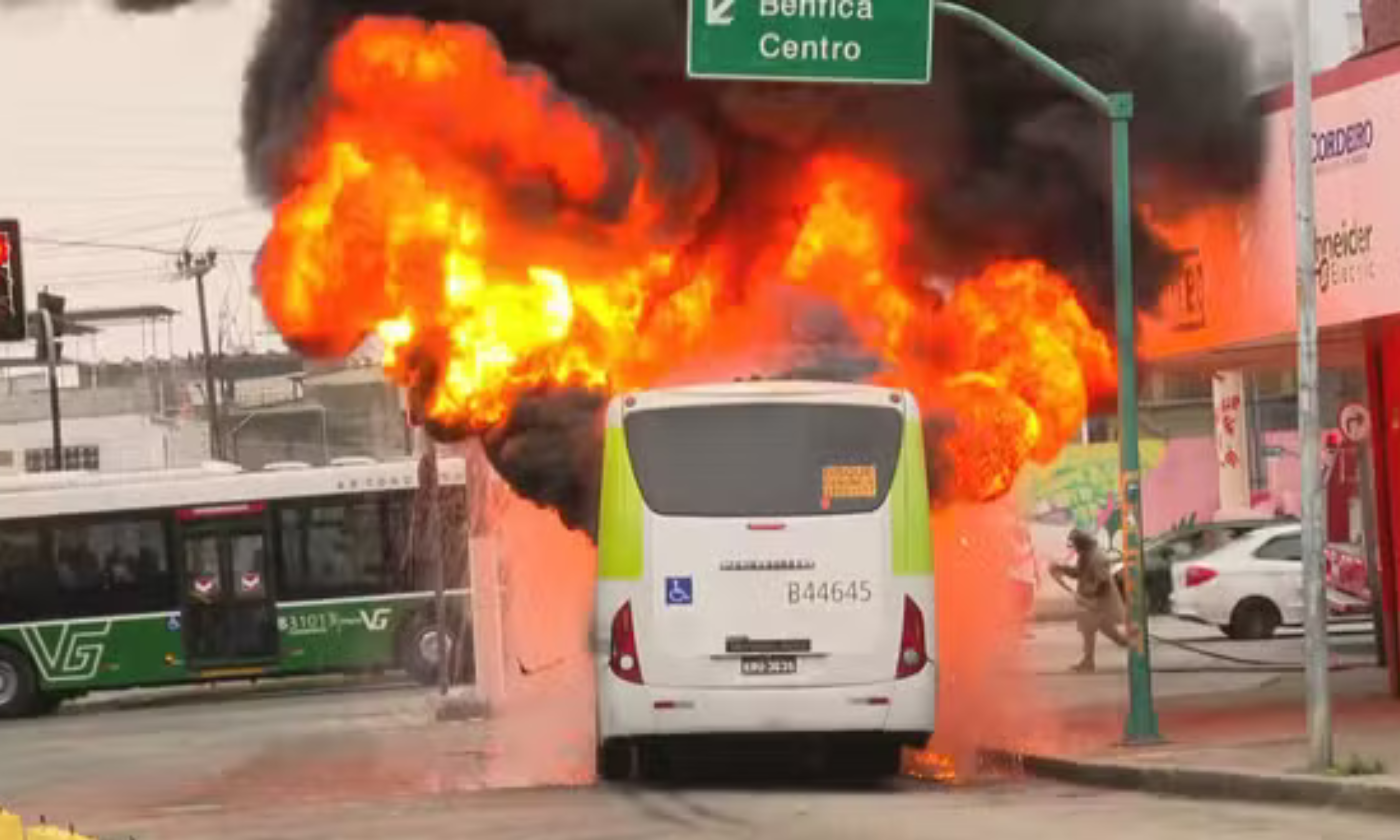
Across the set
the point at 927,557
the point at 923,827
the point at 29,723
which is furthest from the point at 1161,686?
the point at 29,723

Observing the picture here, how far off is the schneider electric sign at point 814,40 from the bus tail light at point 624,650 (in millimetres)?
4211

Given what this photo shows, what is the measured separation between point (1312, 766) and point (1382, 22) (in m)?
8.44

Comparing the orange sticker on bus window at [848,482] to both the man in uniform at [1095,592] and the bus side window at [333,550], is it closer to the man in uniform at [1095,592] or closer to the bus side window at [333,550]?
the man in uniform at [1095,592]

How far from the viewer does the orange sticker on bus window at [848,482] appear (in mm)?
16250

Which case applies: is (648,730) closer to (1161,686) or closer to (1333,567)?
(1161,686)

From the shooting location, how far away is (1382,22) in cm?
2073

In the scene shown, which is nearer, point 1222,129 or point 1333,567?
point 1222,129

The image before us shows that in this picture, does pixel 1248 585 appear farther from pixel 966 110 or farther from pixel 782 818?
pixel 782 818

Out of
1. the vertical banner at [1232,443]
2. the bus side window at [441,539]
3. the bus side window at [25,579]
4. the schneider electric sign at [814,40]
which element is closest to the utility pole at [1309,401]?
the schneider electric sign at [814,40]

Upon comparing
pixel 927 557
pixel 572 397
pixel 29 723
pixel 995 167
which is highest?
pixel 995 167

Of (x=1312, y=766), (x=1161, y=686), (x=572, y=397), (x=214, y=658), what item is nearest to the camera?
(x=1312, y=766)

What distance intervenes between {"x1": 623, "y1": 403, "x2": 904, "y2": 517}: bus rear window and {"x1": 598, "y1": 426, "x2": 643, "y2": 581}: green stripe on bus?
0.07m

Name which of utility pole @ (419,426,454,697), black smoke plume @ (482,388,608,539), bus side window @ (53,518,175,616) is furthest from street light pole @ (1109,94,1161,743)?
bus side window @ (53,518,175,616)

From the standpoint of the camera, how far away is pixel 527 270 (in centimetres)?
1902
